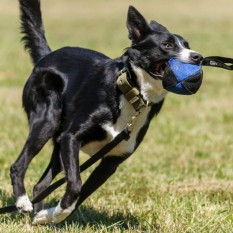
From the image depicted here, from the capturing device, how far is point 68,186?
15.9 ft

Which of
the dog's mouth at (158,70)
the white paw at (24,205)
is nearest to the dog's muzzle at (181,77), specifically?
the dog's mouth at (158,70)

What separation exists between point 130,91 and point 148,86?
0.47 feet

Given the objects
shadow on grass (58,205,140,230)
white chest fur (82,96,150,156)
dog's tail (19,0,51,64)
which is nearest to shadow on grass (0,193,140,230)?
shadow on grass (58,205,140,230)

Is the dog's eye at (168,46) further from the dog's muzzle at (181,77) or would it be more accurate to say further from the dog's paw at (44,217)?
the dog's paw at (44,217)

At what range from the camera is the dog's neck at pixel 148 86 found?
15.9 feet

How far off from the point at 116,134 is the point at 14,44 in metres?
18.3

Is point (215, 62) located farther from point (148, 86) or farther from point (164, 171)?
point (164, 171)

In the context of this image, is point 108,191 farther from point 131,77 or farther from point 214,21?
point 214,21

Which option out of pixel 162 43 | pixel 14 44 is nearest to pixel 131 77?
pixel 162 43

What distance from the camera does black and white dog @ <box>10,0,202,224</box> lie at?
4.88 meters

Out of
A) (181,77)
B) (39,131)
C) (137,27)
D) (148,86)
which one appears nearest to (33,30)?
(39,131)

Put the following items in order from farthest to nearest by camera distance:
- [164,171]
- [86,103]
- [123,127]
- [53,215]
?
[164,171] < [86,103] < [123,127] < [53,215]

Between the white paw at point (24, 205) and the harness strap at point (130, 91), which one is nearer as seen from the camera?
the harness strap at point (130, 91)

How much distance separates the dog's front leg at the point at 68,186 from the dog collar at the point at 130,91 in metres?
0.54
